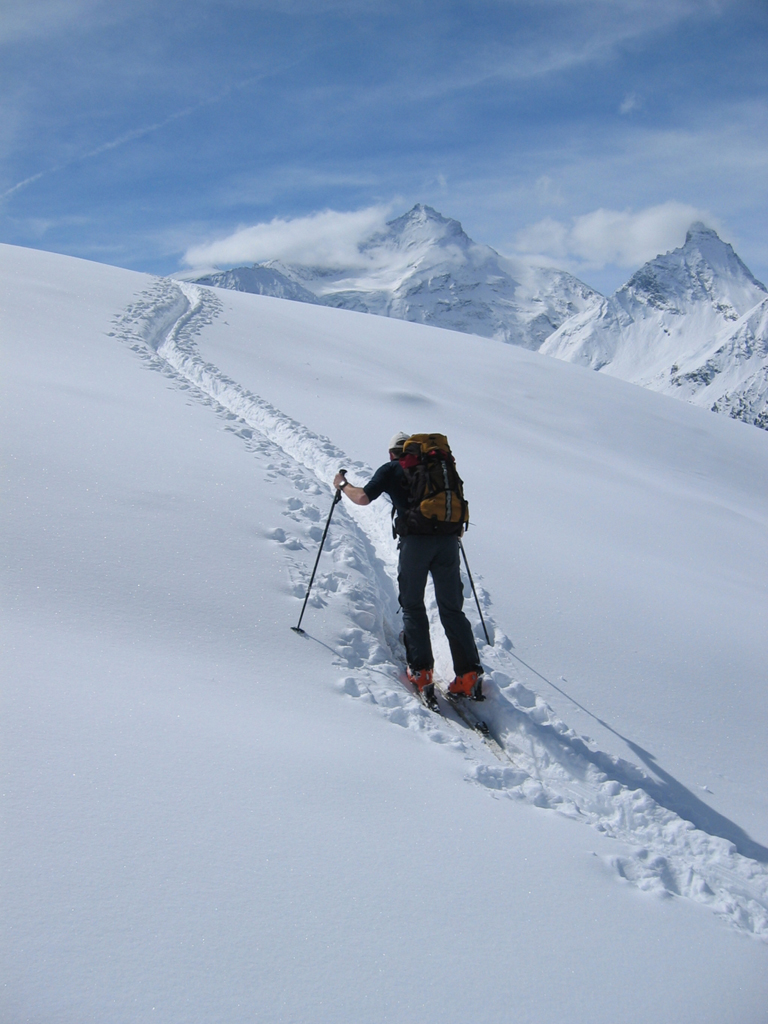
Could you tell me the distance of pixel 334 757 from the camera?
Result: 11.9 ft

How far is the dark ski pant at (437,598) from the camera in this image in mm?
5266

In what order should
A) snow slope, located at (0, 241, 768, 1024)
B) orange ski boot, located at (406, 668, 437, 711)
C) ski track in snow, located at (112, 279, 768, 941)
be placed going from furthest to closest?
orange ski boot, located at (406, 668, 437, 711)
ski track in snow, located at (112, 279, 768, 941)
snow slope, located at (0, 241, 768, 1024)

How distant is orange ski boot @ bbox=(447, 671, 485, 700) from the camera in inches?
205

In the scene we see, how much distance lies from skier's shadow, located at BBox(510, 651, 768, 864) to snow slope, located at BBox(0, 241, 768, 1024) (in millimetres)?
22

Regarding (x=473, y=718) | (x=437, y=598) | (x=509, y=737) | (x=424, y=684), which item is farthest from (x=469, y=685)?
(x=437, y=598)

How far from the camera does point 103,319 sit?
1728cm

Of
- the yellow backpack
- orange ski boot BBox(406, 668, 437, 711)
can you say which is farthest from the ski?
the yellow backpack

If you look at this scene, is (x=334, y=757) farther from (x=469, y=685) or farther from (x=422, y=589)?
(x=422, y=589)

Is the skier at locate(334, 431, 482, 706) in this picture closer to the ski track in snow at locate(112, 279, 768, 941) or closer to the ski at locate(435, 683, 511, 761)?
the ski at locate(435, 683, 511, 761)

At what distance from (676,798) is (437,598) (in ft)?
7.15

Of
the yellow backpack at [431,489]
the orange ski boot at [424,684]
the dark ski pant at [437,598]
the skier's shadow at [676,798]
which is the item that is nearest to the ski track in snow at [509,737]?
the skier's shadow at [676,798]

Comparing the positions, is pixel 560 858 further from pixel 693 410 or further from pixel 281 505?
pixel 693 410

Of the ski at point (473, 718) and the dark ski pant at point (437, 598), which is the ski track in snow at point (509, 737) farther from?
the dark ski pant at point (437, 598)

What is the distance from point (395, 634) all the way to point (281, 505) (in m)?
2.39
